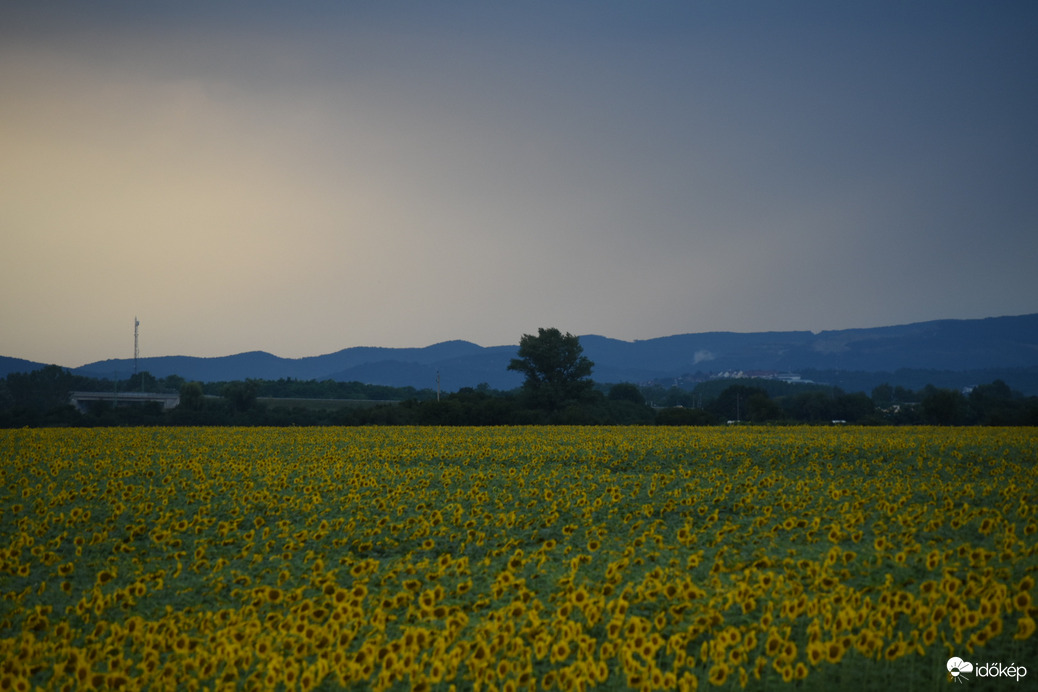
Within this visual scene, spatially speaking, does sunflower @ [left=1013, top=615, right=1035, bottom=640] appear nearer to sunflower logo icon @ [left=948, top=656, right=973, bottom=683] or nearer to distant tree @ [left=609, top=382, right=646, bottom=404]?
sunflower logo icon @ [left=948, top=656, right=973, bottom=683]

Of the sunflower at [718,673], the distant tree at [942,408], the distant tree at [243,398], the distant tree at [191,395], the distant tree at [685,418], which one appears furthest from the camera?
the distant tree at [191,395]

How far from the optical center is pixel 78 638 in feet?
28.8

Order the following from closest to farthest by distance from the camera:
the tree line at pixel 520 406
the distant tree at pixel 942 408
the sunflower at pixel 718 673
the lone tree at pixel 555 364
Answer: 1. the sunflower at pixel 718 673
2. the tree line at pixel 520 406
3. the distant tree at pixel 942 408
4. the lone tree at pixel 555 364

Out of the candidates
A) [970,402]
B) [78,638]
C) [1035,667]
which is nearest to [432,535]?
[78,638]

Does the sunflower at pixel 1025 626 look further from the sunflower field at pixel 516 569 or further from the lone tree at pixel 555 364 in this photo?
the lone tree at pixel 555 364

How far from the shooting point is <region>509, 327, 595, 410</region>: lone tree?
2764 inches

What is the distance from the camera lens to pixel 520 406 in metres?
63.7

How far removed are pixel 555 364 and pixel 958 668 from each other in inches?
2561

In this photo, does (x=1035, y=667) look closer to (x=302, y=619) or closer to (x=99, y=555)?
(x=302, y=619)

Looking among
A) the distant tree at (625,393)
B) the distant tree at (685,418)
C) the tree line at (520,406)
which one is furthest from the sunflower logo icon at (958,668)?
the distant tree at (625,393)

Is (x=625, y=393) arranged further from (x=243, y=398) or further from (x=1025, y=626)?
(x=1025, y=626)

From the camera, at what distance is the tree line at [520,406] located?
51688 mm

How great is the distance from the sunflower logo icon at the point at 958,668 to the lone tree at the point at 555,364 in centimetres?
6204

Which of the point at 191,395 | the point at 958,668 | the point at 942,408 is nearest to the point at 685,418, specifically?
the point at 942,408
